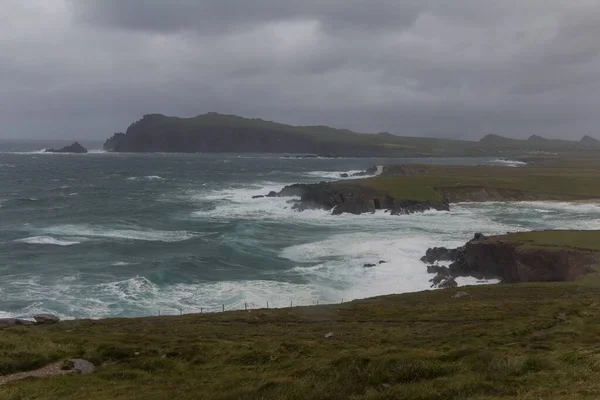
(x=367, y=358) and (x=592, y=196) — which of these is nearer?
(x=367, y=358)

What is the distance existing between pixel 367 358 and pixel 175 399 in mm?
6019

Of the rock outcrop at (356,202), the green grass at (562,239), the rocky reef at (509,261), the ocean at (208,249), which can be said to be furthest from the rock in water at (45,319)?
the rock outcrop at (356,202)

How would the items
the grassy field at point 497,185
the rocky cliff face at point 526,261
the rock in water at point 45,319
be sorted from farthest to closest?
the grassy field at point 497,185 < the rocky cliff face at point 526,261 < the rock in water at point 45,319

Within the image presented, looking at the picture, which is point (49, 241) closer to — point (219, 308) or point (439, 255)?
point (219, 308)

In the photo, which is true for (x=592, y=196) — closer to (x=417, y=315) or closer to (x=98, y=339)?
(x=417, y=315)

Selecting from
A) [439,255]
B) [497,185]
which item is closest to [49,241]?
[439,255]

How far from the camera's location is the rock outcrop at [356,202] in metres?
83.4

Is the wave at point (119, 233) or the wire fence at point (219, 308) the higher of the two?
the wave at point (119, 233)

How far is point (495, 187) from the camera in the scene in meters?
106

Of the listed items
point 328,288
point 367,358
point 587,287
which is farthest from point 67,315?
point 587,287

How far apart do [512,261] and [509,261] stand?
0.51 m

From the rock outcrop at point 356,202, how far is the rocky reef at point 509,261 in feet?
108

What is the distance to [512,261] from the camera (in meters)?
43.3

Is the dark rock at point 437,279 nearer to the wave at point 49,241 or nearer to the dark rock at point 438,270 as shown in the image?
the dark rock at point 438,270
